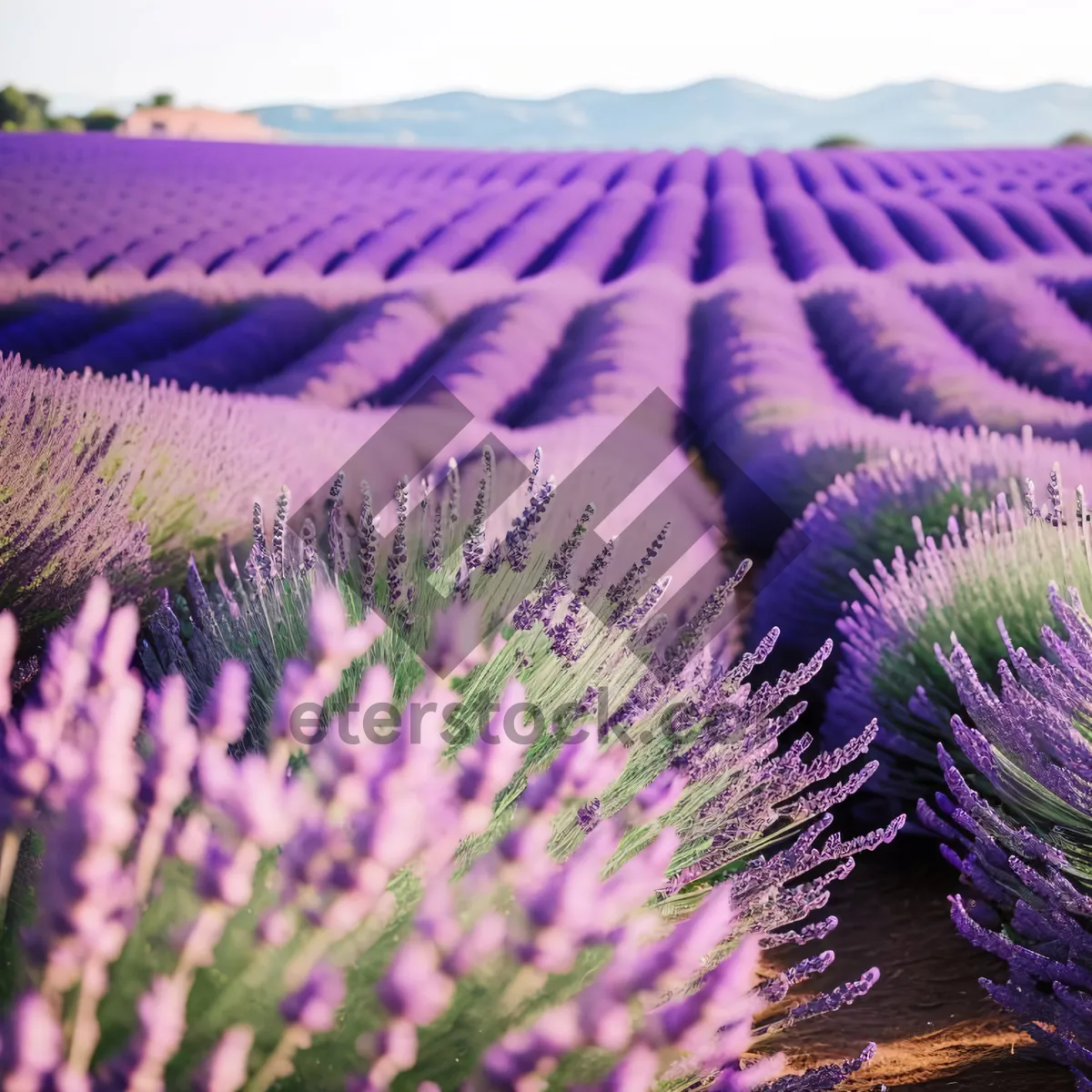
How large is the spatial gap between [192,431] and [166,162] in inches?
217

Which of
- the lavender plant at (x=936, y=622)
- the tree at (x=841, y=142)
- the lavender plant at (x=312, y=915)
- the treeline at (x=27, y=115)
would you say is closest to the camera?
the lavender plant at (x=312, y=915)

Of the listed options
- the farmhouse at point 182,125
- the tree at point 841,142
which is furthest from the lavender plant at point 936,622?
the tree at point 841,142

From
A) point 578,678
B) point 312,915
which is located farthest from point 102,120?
point 312,915

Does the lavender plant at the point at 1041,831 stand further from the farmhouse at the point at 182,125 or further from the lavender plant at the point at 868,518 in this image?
the farmhouse at the point at 182,125

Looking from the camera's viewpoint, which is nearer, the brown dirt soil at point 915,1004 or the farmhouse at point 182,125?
the brown dirt soil at point 915,1004

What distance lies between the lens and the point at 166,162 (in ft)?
23.5

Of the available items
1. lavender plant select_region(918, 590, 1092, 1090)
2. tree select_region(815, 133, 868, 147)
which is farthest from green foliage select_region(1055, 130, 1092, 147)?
lavender plant select_region(918, 590, 1092, 1090)

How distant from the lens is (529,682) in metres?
1.46

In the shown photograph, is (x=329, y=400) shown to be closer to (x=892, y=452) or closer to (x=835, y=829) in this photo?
(x=892, y=452)

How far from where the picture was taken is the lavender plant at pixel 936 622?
2154mm

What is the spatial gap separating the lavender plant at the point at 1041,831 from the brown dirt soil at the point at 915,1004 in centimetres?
9

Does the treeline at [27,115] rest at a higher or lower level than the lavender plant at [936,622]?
higher

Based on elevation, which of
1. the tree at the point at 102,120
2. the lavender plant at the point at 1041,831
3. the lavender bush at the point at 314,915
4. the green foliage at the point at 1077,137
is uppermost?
the green foliage at the point at 1077,137

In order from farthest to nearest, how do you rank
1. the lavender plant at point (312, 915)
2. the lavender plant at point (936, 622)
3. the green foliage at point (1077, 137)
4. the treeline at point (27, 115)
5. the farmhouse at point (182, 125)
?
1. the green foliage at point (1077, 137)
2. the farmhouse at point (182, 125)
3. the treeline at point (27, 115)
4. the lavender plant at point (936, 622)
5. the lavender plant at point (312, 915)
